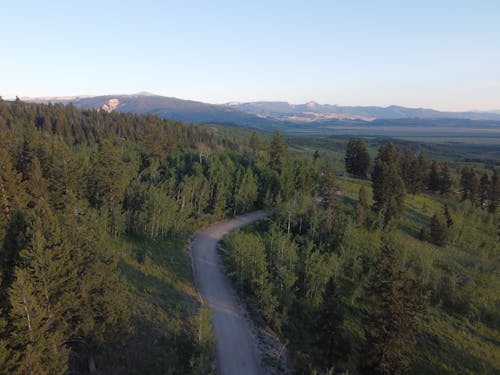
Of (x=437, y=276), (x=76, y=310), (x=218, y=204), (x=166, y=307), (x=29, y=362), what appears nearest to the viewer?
(x=29, y=362)

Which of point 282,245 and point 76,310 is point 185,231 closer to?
point 282,245

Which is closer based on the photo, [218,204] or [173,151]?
[218,204]

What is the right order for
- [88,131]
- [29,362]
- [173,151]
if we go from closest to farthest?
[29,362], [173,151], [88,131]

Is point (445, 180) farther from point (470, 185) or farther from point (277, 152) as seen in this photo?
point (277, 152)

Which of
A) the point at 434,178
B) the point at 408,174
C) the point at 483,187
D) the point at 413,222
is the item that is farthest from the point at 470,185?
the point at 413,222

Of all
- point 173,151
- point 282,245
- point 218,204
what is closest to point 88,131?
point 173,151

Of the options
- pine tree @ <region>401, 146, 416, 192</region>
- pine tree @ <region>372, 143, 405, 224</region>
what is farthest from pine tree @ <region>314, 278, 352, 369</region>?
pine tree @ <region>401, 146, 416, 192</region>
